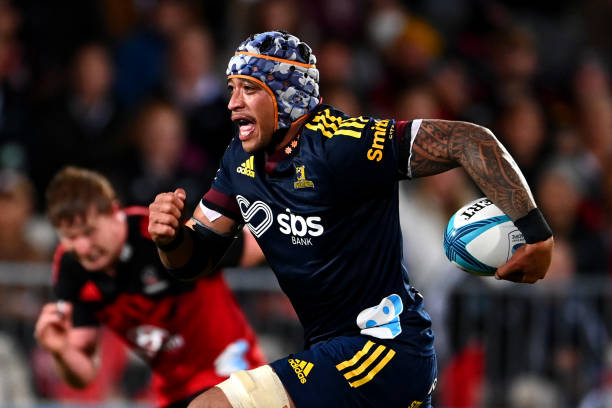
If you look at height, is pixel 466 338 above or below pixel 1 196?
below

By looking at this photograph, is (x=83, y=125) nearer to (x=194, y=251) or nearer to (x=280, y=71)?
(x=194, y=251)

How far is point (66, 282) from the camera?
6.18m

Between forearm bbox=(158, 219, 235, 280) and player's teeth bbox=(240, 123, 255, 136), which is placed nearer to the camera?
player's teeth bbox=(240, 123, 255, 136)

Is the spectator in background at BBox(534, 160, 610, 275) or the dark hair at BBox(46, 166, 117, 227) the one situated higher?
the dark hair at BBox(46, 166, 117, 227)

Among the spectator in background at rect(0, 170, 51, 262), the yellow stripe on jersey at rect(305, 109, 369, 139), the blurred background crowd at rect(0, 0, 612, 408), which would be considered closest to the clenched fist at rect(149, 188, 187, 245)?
the yellow stripe on jersey at rect(305, 109, 369, 139)

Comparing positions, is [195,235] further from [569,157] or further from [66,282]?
[569,157]

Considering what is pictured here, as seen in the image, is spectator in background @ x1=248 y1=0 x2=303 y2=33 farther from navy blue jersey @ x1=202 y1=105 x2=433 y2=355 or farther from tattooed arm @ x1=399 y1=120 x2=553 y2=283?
tattooed arm @ x1=399 y1=120 x2=553 y2=283

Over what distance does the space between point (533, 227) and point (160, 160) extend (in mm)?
5707

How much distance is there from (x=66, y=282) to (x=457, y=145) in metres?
2.86

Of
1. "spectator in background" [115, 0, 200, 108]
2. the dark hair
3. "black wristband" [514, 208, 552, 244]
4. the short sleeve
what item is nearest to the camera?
"black wristband" [514, 208, 552, 244]

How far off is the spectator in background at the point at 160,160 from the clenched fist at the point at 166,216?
4.44 metres

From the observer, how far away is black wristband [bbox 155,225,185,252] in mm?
4758

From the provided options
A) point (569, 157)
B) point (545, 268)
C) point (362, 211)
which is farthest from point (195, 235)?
point (569, 157)

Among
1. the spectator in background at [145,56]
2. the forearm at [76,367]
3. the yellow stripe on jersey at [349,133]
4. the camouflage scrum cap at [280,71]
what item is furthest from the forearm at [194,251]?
the spectator in background at [145,56]
